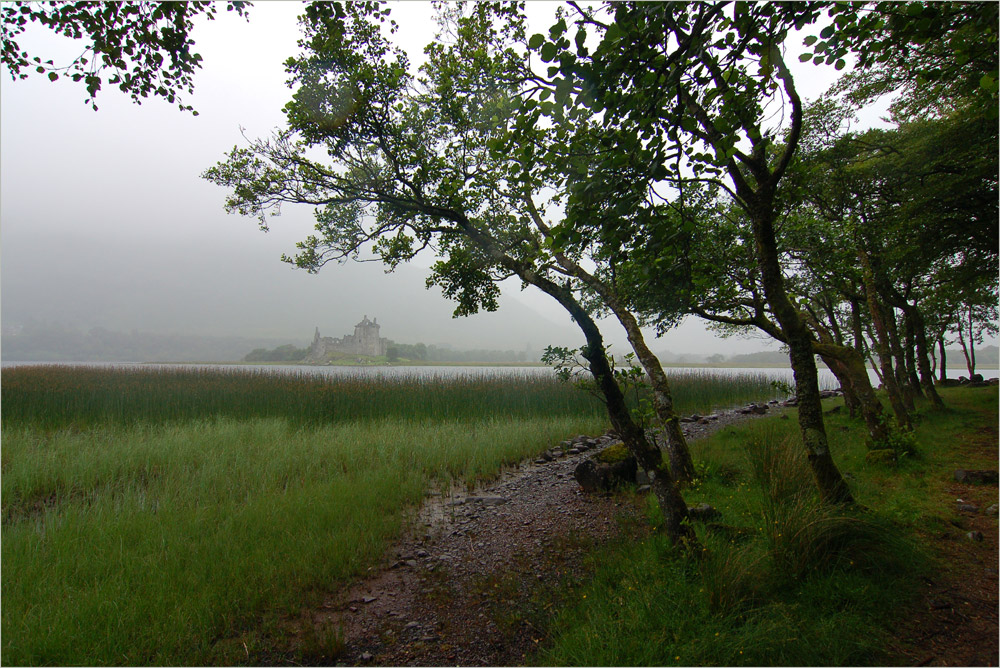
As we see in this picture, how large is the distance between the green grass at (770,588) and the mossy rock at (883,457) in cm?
136

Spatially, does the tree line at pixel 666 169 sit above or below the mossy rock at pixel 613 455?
above

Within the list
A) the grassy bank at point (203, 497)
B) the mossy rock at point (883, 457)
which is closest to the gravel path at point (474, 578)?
the grassy bank at point (203, 497)

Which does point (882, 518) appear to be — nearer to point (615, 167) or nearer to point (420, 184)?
point (615, 167)

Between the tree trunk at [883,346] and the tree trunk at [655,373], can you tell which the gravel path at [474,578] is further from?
the tree trunk at [883,346]

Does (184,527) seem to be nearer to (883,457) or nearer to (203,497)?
(203,497)

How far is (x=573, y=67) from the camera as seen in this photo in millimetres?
2631

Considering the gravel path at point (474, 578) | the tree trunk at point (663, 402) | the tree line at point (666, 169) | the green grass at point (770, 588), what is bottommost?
the gravel path at point (474, 578)

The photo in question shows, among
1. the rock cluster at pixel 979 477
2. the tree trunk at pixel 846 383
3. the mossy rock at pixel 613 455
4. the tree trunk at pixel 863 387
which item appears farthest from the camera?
the tree trunk at pixel 846 383

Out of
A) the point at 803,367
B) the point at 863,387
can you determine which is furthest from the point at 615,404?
the point at 863,387

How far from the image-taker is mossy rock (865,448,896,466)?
18.8 feet

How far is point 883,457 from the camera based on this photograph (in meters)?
5.78

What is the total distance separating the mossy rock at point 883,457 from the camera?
5719 mm

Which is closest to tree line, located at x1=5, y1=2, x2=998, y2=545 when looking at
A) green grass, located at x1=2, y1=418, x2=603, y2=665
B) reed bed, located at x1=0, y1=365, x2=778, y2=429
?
green grass, located at x1=2, y1=418, x2=603, y2=665

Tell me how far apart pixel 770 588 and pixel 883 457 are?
4.39 m
